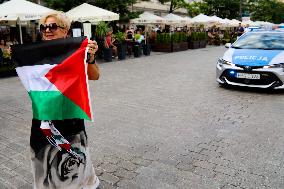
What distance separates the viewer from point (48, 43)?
2555 millimetres

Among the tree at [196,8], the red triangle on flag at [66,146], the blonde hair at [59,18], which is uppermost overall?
the tree at [196,8]

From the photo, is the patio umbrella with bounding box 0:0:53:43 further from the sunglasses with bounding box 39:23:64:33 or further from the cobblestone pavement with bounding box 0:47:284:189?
the sunglasses with bounding box 39:23:64:33

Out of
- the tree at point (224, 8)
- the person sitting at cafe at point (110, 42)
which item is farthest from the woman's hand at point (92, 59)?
the tree at point (224, 8)

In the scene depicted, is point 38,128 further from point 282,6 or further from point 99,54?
point 282,6

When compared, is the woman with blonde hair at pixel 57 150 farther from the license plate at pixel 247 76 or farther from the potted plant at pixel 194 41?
the potted plant at pixel 194 41

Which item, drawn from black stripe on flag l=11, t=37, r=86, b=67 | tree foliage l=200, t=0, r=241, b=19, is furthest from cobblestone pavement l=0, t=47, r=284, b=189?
tree foliage l=200, t=0, r=241, b=19

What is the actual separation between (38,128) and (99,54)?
1524 cm

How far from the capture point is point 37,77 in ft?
8.27

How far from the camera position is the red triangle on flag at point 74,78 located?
2.52 metres

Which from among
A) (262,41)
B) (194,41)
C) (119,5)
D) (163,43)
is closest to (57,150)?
(262,41)

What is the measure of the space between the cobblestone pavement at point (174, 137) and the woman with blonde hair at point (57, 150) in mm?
946

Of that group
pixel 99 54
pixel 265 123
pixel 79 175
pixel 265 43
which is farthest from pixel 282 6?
pixel 79 175

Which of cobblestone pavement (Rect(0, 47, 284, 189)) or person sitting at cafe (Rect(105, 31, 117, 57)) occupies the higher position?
person sitting at cafe (Rect(105, 31, 117, 57))

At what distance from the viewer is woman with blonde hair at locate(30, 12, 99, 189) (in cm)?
263
